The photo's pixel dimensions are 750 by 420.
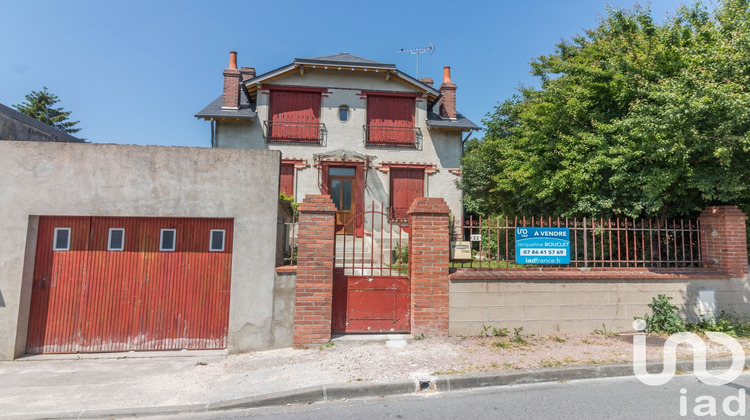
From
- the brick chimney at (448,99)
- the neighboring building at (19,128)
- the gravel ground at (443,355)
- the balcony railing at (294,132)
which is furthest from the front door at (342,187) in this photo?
the gravel ground at (443,355)

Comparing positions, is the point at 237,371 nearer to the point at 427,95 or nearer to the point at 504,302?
the point at 504,302

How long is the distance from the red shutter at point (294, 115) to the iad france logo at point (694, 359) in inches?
478

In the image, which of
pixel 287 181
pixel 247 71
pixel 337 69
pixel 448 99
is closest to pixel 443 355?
pixel 287 181

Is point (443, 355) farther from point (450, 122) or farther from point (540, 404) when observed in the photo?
point (450, 122)

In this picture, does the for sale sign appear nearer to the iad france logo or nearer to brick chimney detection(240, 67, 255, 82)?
the iad france logo

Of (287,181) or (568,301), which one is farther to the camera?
(287,181)

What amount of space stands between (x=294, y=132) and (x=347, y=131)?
2.13m

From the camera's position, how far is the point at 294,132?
14.4 metres

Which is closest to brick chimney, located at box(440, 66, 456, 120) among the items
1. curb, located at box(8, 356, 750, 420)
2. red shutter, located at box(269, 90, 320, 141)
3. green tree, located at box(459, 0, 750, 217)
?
red shutter, located at box(269, 90, 320, 141)

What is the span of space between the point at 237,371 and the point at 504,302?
14.3ft

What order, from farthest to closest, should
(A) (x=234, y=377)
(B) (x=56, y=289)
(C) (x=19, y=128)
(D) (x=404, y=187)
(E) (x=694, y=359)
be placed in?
(D) (x=404, y=187) < (C) (x=19, y=128) < (B) (x=56, y=289) < (E) (x=694, y=359) < (A) (x=234, y=377)

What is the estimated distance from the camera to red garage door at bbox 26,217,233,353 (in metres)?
5.61

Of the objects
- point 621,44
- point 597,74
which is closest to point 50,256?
point 597,74

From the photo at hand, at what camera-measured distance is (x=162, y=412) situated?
153 inches
